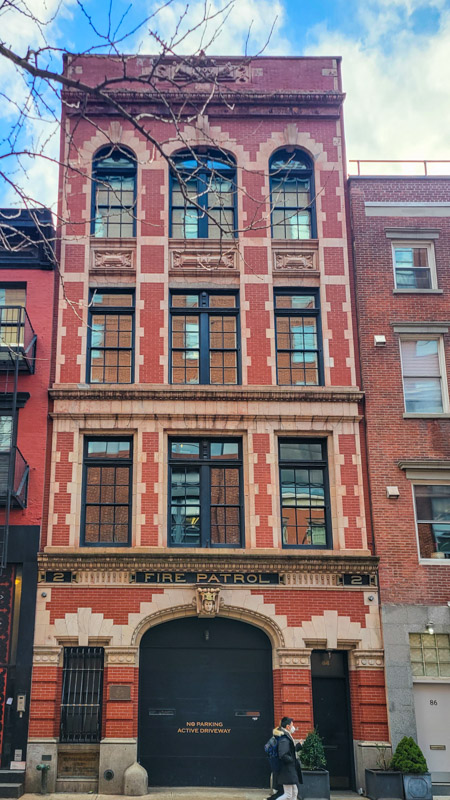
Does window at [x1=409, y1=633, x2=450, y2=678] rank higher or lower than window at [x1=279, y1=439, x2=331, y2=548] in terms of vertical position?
lower

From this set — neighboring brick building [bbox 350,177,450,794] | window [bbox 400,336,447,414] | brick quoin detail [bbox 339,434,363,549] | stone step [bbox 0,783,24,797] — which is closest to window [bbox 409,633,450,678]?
neighboring brick building [bbox 350,177,450,794]

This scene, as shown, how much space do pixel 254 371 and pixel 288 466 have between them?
97.8 inches

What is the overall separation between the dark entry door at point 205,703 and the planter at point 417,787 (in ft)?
10.2

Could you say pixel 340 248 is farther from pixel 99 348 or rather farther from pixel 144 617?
pixel 144 617

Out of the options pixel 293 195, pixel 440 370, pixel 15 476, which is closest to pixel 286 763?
pixel 15 476

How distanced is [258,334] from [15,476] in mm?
6829

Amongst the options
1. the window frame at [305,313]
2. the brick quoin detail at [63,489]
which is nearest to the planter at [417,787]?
the brick quoin detail at [63,489]

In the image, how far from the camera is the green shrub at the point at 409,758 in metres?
16.0

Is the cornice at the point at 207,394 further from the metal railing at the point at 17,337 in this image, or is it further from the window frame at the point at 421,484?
the window frame at the point at 421,484

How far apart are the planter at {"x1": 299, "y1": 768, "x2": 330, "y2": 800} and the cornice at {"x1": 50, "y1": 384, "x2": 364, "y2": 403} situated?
26.9 feet

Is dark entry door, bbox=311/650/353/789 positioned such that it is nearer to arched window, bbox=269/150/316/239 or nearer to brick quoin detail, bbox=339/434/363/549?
brick quoin detail, bbox=339/434/363/549

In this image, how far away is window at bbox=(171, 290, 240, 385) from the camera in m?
19.6

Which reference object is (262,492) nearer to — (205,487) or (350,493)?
(205,487)

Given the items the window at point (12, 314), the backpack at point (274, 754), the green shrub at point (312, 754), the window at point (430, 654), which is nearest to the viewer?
the backpack at point (274, 754)
